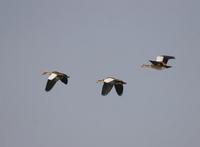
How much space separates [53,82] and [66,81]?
1.53 m

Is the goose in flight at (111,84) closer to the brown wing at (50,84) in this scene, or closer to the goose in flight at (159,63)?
the goose in flight at (159,63)

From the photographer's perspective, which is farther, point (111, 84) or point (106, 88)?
point (111, 84)

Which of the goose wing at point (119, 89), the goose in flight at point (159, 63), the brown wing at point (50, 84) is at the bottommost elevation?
the brown wing at point (50, 84)

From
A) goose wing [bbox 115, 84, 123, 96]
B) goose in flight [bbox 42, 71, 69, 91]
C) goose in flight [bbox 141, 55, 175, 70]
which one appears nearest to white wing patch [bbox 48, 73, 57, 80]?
goose in flight [bbox 42, 71, 69, 91]

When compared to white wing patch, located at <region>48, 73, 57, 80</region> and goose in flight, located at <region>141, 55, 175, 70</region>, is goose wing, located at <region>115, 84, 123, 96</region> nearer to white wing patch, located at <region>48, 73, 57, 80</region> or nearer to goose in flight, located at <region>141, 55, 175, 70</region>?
goose in flight, located at <region>141, 55, 175, 70</region>

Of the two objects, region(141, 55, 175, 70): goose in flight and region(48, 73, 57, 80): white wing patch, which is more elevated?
region(141, 55, 175, 70): goose in flight

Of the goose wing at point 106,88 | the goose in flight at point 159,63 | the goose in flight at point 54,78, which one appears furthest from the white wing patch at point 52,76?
the goose in flight at point 159,63

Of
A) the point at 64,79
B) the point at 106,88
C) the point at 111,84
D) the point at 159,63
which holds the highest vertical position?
the point at 159,63

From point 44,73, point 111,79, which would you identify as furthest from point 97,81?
→ point 44,73

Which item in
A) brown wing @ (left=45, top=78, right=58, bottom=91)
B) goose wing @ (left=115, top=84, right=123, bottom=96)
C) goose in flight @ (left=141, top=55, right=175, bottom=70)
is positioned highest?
goose in flight @ (left=141, top=55, right=175, bottom=70)

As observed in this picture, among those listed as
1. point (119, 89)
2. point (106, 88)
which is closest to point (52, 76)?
point (106, 88)

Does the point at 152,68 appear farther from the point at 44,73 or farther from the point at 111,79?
the point at 44,73

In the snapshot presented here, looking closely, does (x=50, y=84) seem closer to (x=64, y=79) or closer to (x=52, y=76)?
(x=52, y=76)

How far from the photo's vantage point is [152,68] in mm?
74250
